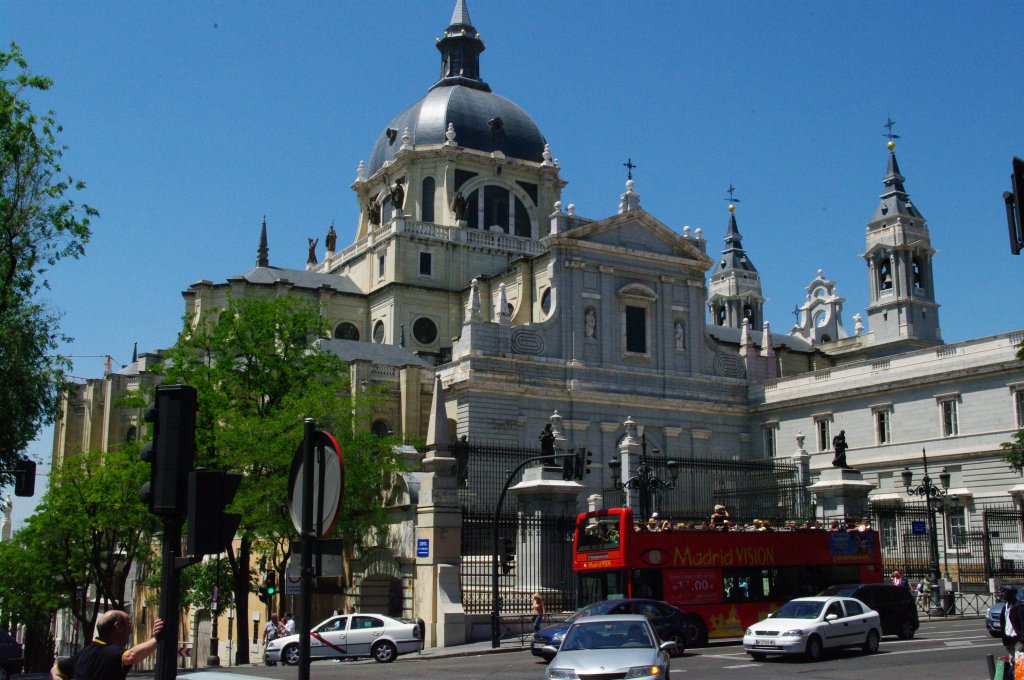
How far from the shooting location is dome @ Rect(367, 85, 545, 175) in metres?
74.9

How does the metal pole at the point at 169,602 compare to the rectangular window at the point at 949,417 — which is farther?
the rectangular window at the point at 949,417

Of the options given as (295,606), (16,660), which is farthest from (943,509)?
Answer: (16,660)

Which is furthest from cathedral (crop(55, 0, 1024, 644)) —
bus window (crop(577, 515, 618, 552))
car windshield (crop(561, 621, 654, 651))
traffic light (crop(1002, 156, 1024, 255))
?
traffic light (crop(1002, 156, 1024, 255))

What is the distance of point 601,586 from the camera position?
85.9ft

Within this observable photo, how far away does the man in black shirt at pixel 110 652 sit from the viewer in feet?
27.1

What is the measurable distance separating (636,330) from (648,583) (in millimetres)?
34961

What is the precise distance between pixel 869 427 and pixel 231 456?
104 feet

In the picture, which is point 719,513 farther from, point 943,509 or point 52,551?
point 52,551

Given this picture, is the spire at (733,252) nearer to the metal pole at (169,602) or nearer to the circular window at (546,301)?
the circular window at (546,301)

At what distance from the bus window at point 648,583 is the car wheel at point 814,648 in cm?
437

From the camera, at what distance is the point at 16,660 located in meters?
21.8

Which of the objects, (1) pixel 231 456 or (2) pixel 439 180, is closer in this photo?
(1) pixel 231 456

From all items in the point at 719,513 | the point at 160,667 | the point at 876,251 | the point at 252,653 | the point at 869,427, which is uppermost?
the point at 876,251

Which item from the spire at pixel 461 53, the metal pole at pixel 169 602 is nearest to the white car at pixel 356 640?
the metal pole at pixel 169 602
